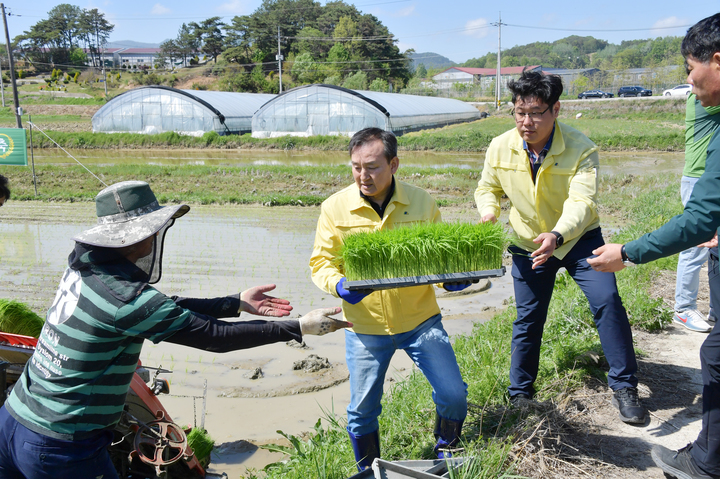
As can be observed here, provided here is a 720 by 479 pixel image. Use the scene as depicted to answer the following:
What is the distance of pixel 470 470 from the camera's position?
105 inches

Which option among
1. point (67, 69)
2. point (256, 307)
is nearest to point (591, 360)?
point (256, 307)

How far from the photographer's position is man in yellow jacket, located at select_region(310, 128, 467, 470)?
3.00 metres

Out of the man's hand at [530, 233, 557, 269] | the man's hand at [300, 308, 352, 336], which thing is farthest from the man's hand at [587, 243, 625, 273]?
the man's hand at [300, 308, 352, 336]

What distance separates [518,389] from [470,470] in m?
1.27

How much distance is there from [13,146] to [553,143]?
54.3 feet

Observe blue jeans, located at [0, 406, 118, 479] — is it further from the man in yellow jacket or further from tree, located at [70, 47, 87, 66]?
tree, located at [70, 47, 87, 66]

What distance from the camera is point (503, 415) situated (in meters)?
3.40

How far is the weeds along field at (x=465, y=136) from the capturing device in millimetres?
28895

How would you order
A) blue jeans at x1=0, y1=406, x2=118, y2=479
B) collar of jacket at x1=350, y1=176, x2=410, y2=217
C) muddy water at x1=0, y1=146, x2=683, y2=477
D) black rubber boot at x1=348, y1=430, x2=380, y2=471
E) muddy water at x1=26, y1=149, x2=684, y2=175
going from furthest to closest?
muddy water at x1=26, y1=149, x2=684, y2=175 < muddy water at x1=0, y1=146, x2=683, y2=477 < collar of jacket at x1=350, y1=176, x2=410, y2=217 < black rubber boot at x1=348, y1=430, x2=380, y2=471 < blue jeans at x1=0, y1=406, x2=118, y2=479

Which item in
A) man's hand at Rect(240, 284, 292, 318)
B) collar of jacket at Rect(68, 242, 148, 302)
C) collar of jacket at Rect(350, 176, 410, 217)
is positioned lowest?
man's hand at Rect(240, 284, 292, 318)

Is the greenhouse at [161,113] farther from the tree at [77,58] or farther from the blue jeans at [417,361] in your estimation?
the tree at [77,58]

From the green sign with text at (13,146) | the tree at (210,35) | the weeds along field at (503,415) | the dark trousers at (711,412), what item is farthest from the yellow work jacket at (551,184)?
the tree at (210,35)

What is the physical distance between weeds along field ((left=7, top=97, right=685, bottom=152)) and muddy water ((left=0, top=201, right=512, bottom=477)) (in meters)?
18.3

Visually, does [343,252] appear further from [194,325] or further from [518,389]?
[518,389]
